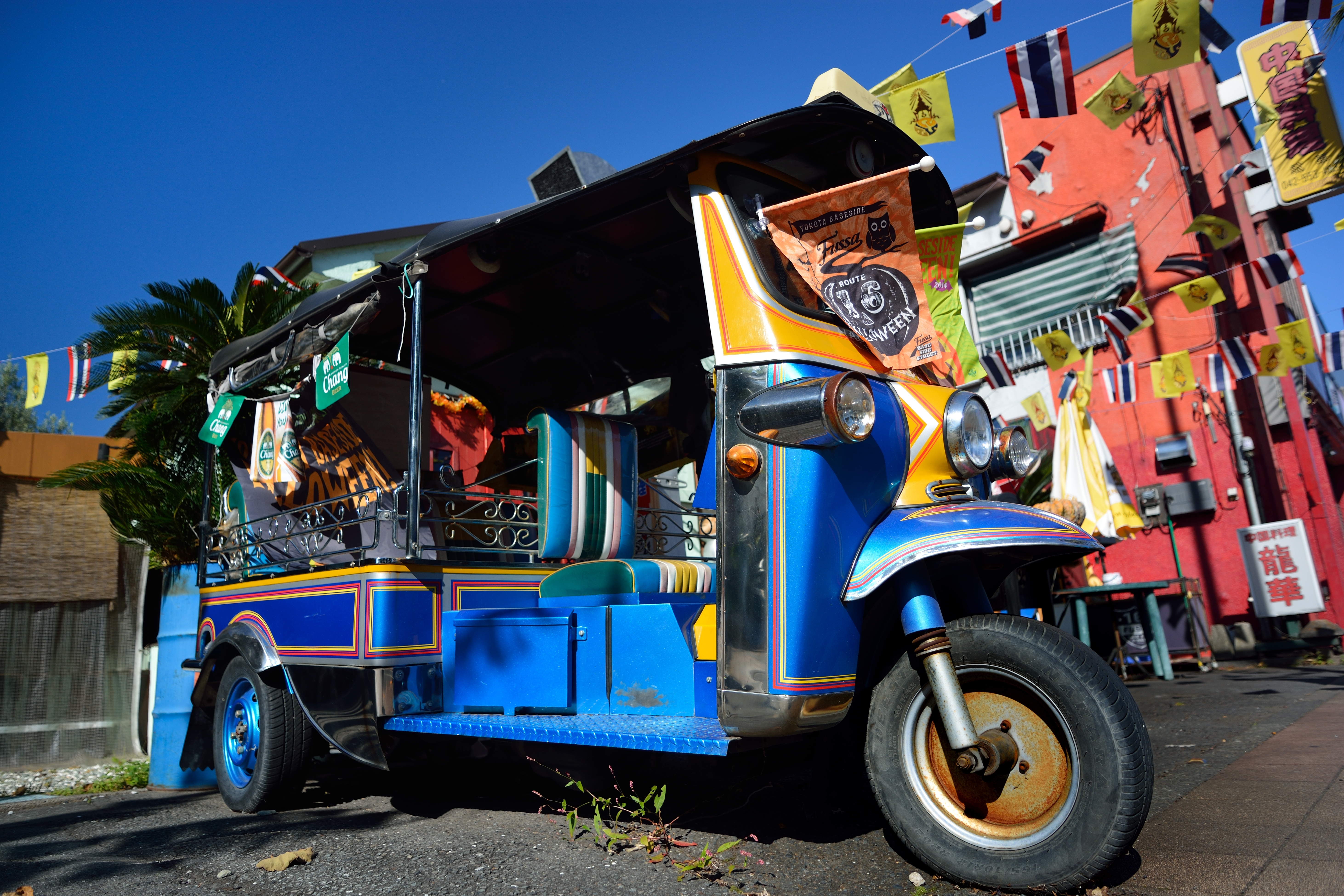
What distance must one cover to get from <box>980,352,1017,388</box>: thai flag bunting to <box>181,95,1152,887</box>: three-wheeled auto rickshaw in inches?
329

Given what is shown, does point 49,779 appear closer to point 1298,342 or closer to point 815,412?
point 815,412

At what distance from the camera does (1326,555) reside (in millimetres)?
11461

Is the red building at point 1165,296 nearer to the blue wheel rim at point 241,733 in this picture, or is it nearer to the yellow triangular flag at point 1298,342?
the yellow triangular flag at point 1298,342

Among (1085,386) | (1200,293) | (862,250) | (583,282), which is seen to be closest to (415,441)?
(583,282)

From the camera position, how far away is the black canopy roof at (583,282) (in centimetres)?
340

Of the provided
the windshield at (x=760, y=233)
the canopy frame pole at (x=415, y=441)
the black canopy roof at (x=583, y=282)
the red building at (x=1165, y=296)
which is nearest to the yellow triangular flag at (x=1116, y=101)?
the red building at (x=1165, y=296)

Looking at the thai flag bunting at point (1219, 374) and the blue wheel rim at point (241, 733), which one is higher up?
the thai flag bunting at point (1219, 374)

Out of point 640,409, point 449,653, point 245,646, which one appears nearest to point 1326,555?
point 640,409

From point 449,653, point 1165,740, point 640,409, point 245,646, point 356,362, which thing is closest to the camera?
point 449,653

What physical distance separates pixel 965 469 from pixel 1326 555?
11.8 meters

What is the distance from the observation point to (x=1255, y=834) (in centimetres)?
291

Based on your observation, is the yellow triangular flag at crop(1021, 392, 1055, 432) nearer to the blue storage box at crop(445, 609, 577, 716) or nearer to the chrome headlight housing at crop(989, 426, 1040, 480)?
the chrome headlight housing at crop(989, 426, 1040, 480)

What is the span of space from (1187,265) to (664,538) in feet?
34.7

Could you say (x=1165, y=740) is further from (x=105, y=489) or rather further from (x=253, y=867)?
(x=105, y=489)
